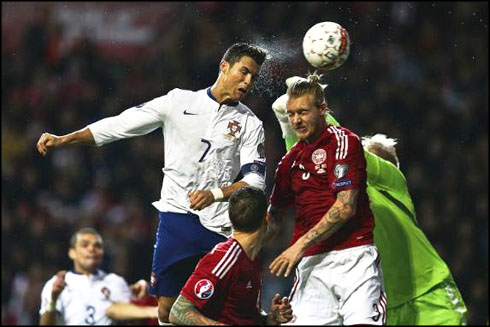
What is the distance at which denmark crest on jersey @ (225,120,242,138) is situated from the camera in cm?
560

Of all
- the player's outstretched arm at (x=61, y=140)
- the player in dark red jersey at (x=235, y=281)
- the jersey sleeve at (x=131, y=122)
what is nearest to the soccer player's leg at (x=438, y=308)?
the player in dark red jersey at (x=235, y=281)

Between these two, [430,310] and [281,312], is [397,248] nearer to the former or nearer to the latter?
[430,310]

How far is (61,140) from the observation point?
5477 millimetres

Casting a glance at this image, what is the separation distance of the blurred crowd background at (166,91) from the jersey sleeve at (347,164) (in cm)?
474

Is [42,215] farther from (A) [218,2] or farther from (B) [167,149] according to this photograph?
(B) [167,149]

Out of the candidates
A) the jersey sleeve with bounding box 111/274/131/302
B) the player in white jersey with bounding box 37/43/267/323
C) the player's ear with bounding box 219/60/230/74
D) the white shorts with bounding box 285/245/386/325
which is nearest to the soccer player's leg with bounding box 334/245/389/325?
the white shorts with bounding box 285/245/386/325

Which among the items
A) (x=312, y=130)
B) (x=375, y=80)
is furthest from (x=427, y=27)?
(x=312, y=130)

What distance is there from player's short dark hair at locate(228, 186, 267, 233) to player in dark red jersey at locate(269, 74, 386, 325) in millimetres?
267

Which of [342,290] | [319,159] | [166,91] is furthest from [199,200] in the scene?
[166,91]

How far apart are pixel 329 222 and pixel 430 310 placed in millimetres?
1340

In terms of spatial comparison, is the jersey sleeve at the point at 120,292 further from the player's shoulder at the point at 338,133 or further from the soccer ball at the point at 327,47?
the player's shoulder at the point at 338,133

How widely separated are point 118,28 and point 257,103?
90.7 inches

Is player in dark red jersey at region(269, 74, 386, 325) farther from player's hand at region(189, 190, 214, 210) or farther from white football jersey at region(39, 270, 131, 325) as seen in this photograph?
white football jersey at region(39, 270, 131, 325)

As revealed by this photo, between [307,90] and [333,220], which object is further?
[307,90]
